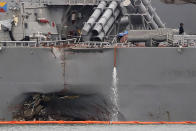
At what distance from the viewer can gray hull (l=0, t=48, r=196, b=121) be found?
11.5 metres

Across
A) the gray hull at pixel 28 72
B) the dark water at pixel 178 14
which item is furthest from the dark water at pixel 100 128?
the dark water at pixel 178 14

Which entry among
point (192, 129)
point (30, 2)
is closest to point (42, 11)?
point (30, 2)

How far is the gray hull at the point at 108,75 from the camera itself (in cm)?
1155

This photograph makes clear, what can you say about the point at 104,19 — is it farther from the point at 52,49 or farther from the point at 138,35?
the point at 52,49

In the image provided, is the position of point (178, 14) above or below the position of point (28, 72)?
above

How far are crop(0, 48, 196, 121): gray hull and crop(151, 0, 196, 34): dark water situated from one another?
17.4ft

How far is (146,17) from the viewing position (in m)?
16.0

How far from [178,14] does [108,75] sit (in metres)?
6.83

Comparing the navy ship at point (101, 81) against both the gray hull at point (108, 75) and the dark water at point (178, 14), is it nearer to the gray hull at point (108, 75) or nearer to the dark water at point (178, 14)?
the gray hull at point (108, 75)

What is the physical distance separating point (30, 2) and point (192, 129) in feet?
35.3

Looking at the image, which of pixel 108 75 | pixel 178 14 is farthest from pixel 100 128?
pixel 178 14

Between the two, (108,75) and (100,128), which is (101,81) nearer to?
(108,75)

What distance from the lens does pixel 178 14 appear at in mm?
16844

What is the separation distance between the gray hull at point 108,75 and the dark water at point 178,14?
529cm
